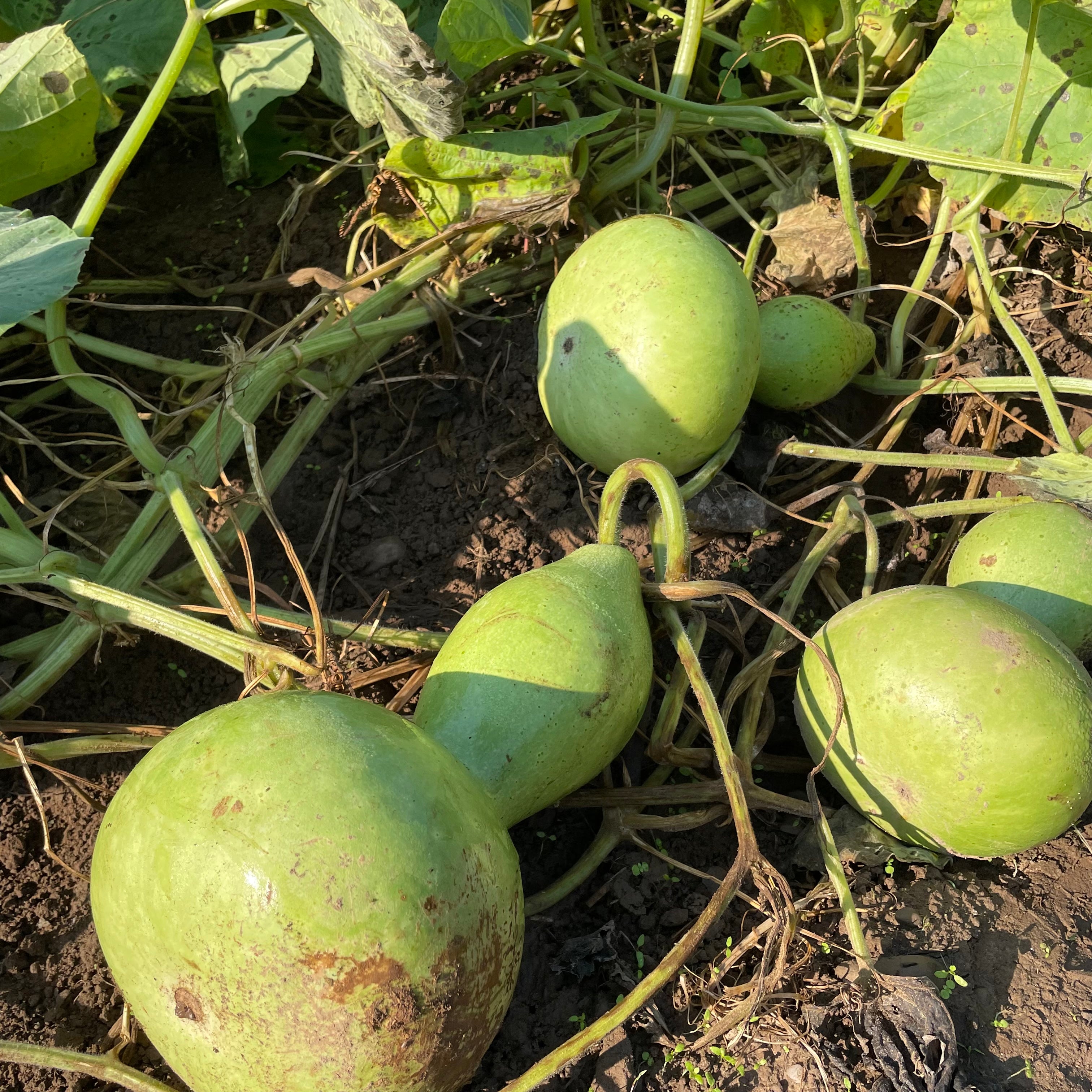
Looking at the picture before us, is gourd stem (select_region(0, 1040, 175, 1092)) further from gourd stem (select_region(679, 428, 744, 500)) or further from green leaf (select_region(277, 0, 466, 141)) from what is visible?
green leaf (select_region(277, 0, 466, 141))

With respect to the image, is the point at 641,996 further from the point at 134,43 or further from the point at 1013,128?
the point at 134,43

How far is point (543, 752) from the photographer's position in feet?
5.15

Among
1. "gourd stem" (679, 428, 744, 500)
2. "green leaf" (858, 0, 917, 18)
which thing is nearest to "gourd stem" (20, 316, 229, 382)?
"gourd stem" (679, 428, 744, 500)

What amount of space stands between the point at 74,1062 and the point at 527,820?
839 millimetres

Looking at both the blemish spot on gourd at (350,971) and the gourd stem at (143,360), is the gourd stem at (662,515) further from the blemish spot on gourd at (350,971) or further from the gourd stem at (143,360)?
the gourd stem at (143,360)

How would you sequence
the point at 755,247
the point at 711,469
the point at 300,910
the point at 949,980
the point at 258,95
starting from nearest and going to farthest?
the point at 300,910 < the point at 949,980 < the point at 711,469 < the point at 755,247 < the point at 258,95

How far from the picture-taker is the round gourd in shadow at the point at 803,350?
85.5 inches

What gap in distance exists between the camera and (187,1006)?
1210 millimetres

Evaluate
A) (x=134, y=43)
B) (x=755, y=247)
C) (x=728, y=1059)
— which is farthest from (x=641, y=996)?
(x=134, y=43)

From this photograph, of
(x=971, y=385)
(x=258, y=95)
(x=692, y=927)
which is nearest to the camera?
(x=692, y=927)

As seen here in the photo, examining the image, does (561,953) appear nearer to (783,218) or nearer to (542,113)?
(783,218)

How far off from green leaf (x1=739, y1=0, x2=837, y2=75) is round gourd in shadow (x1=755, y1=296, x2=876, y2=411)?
0.81 meters

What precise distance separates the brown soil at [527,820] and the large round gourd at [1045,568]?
0.34 meters

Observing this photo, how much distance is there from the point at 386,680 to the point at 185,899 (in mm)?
818
